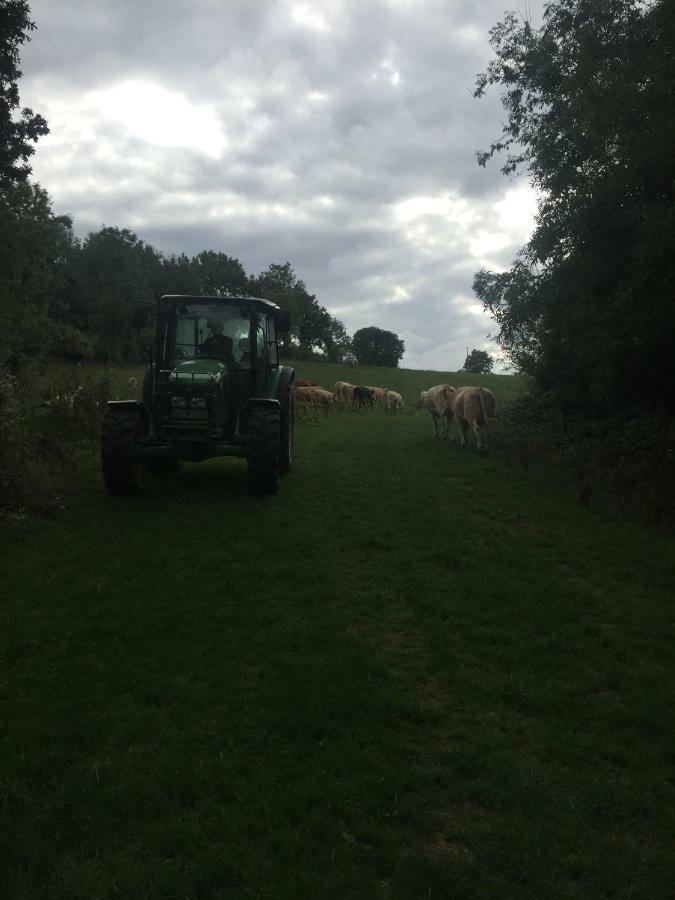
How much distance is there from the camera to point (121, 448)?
33.4ft

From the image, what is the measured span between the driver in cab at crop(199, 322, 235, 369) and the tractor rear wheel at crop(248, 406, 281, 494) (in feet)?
4.19

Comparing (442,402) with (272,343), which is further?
(442,402)

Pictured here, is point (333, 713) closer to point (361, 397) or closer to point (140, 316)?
point (140, 316)

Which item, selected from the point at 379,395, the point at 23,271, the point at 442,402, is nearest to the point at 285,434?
the point at 442,402

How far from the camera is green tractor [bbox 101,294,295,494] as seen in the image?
34.2 ft

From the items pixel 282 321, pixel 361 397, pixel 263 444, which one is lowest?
pixel 263 444

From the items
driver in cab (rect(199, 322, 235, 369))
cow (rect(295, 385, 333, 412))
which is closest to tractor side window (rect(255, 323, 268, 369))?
driver in cab (rect(199, 322, 235, 369))

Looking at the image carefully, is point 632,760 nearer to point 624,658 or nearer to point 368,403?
point 624,658

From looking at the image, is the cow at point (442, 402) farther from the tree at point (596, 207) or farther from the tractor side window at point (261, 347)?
the tractor side window at point (261, 347)

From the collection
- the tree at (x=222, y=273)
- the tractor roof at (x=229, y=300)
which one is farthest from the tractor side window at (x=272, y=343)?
the tree at (x=222, y=273)

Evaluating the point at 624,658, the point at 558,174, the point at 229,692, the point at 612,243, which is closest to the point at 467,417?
the point at 612,243

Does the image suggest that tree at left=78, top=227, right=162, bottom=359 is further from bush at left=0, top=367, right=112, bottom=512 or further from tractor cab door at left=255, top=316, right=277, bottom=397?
tractor cab door at left=255, top=316, right=277, bottom=397

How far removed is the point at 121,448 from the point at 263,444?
78.8 inches

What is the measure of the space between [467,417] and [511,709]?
38.9ft
